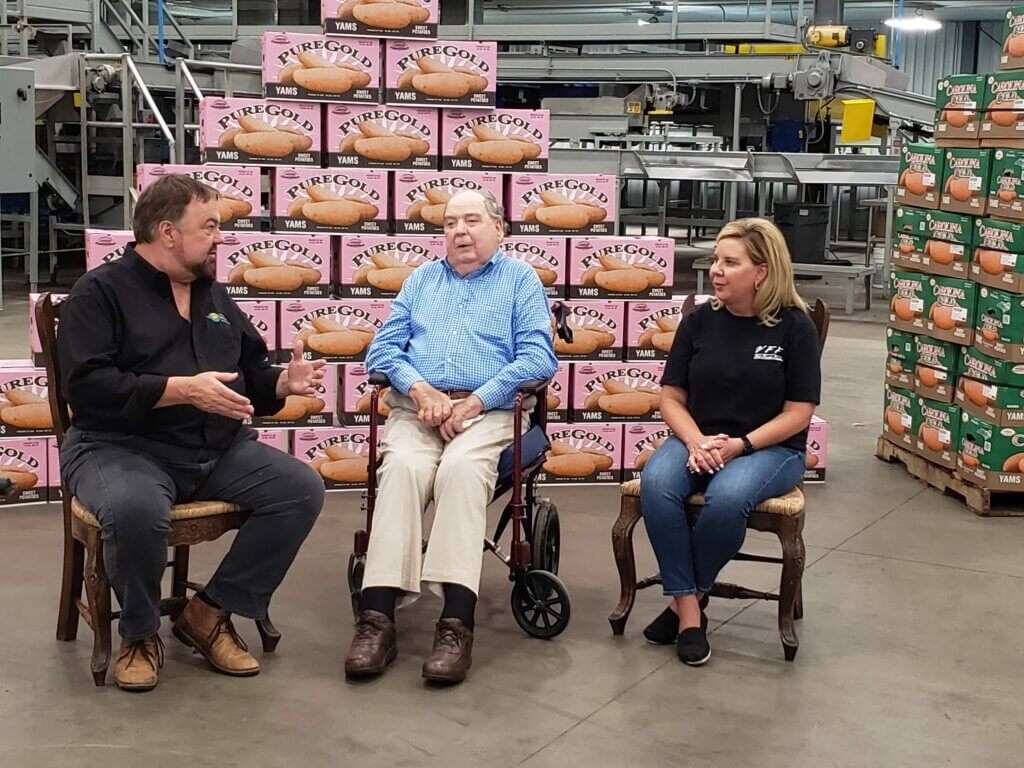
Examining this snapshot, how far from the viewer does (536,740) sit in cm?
281

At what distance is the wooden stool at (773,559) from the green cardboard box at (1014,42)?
7.71ft

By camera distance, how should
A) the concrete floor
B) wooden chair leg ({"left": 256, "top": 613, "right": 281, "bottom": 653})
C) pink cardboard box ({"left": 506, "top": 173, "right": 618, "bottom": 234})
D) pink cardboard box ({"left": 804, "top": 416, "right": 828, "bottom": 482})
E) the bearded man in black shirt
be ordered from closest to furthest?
the concrete floor, the bearded man in black shirt, wooden chair leg ({"left": 256, "top": 613, "right": 281, "bottom": 653}), pink cardboard box ({"left": 506, "top": 173, "right": 618, "bottom": 234}), pink cardboard box ({"left": 804, "top": 416, "right": 828, "bottom": 482})

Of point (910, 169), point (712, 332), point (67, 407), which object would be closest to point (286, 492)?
point (67, 407)

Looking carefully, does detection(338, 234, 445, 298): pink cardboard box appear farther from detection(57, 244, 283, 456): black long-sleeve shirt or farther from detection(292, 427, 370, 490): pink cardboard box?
detection(57, 244, 283, 456): black long-sleeve shirt

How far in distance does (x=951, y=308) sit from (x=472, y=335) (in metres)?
Result: 2.38

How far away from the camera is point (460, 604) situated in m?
3.21

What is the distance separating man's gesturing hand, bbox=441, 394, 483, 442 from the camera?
3449 millimetres

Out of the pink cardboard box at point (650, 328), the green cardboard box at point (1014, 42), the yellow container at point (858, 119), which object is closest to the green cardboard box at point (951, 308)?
the green cardboard box at point (1014, 42)

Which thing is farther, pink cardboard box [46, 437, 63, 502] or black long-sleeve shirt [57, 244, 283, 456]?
pink cardboard box [46, 437, 63, 502]

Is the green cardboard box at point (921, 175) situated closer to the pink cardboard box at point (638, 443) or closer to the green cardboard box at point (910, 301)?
the green cardboard box at point (910, 301)

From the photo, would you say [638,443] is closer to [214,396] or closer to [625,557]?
[625,557]

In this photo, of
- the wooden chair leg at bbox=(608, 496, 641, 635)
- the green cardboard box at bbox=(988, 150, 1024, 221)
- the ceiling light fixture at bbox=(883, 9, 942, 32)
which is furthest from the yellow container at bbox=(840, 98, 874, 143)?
the ceiling light fixture at bbox=(883, 9, 942, 32)

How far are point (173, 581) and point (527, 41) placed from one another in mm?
12068

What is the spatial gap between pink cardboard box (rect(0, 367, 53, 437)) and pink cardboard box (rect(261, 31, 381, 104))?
1408mm
